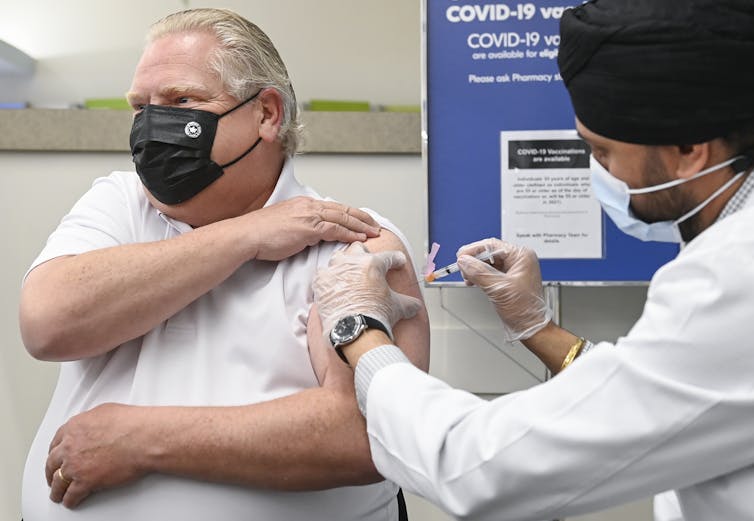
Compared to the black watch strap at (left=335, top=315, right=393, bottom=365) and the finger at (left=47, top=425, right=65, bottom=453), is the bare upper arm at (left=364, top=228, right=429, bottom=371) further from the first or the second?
the finger at (left=47, top=425, right=65, bottom=453)

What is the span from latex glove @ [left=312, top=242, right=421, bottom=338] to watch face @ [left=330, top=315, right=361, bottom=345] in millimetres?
19

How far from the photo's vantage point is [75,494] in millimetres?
1354

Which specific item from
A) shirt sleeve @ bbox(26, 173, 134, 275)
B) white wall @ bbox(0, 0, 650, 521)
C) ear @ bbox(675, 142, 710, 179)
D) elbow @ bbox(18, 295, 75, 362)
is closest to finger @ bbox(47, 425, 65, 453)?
elbow @ bbox(18, 295, 75, 362)

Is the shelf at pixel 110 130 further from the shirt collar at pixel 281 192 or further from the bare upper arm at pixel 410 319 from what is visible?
the bare upper arm at pixel 410 319

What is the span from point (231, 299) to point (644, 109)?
0.79m

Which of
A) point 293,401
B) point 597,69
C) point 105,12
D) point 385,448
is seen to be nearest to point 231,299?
point 293,401

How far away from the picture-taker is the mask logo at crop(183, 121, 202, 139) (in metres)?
1.51

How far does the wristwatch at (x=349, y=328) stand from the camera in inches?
49.0

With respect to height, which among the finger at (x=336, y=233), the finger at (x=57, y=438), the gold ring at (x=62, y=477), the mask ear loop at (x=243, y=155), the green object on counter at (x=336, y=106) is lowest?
the gold ring at (x=62, y=477)

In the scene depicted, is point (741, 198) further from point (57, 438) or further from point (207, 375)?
point (57, 438)

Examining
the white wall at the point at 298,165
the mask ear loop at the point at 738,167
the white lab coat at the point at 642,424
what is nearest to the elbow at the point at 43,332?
the white lab coat at the point at 642,424

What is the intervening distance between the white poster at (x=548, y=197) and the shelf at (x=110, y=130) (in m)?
0.49

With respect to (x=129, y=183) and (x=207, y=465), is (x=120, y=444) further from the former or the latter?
(x=129, y=183)

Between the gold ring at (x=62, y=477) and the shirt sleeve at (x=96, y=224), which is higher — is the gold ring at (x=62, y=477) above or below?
below
